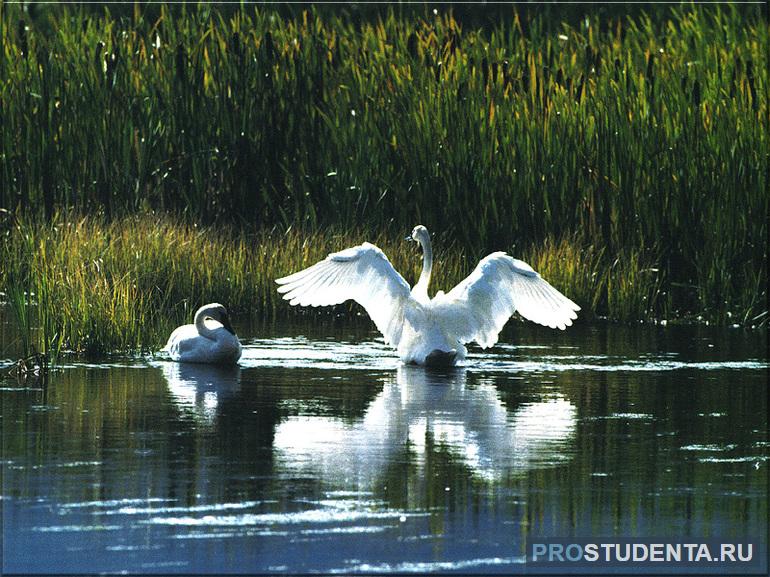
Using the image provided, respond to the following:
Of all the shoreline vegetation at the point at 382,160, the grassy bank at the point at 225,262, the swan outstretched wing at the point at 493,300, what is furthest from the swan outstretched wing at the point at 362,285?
the shoreline vegetation at the point at 382,160

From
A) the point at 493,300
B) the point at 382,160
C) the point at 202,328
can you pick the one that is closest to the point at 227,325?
the point at 202,328

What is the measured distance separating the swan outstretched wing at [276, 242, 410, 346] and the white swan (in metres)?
0.71

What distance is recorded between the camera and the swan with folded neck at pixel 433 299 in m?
13.0

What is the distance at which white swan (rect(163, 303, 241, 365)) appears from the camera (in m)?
12.6

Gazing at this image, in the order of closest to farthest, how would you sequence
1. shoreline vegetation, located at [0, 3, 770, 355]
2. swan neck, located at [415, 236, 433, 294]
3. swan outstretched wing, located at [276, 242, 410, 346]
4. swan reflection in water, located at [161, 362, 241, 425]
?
swan reflection in water, located at [161, 362, 241, 425] → swan outstretched wing, located at [276, 242, 410, 346] → swan neck, located at [415, 236, 433, 294] → shoreline vegetation, located at [0, 3, 770, 355]

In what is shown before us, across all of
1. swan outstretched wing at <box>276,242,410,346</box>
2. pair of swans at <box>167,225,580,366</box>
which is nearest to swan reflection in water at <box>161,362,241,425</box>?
pair of swans at <box>167,225,580,366</box>

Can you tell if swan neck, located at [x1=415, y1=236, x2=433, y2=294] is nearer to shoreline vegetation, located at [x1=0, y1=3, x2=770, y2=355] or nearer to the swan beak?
the swan beak

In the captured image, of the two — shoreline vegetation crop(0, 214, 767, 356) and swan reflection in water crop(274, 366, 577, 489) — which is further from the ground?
shoreline vegetation crop(0, 214, 767, 356)

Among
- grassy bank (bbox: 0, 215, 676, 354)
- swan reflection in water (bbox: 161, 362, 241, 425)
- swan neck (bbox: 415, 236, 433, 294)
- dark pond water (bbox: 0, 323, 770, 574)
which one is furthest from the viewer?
grassy bank (bbox: 0, 215, 676, 354)

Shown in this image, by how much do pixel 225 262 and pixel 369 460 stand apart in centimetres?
754

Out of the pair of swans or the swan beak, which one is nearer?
the swan beak

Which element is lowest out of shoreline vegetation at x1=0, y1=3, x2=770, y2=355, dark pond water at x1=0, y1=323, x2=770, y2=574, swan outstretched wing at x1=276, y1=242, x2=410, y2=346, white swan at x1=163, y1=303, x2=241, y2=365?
dark pond water at x1=0, y1=323, x2=770, y2=574

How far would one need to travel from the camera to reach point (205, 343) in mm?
12641

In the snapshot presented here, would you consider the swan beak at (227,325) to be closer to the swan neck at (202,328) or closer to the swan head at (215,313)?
the swan head at (215,313)
